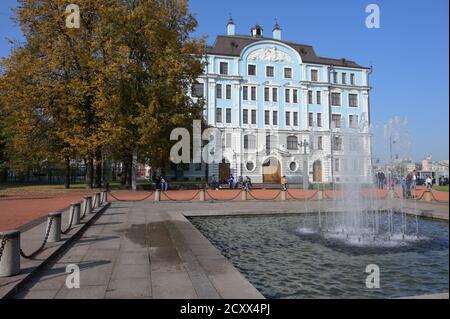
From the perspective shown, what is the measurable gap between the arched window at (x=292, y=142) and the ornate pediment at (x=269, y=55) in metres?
11.5

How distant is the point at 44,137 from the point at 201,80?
24.8 m

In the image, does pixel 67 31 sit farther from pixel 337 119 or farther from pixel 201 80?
pixel 337 119

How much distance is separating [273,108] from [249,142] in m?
6.54

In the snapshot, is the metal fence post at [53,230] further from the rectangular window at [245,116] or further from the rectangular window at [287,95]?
the rectangular window at [287,95]

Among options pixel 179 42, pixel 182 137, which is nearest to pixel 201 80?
pixel 179 42

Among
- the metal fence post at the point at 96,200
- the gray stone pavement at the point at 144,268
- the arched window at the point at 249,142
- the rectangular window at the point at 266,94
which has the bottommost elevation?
the gray stone pavement at the point at 144,268

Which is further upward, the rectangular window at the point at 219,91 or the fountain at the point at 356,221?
the rectangular window at the point at 219,91

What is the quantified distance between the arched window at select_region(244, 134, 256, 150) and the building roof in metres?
11.8

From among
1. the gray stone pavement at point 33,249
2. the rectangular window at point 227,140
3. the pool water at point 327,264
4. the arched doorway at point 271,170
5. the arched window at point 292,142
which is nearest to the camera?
the gray stone pavement at point 33,249

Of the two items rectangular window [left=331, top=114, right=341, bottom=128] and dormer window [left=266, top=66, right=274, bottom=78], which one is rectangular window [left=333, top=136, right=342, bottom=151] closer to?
rectangular window [left=331, top=114, right=341, bottom=128]

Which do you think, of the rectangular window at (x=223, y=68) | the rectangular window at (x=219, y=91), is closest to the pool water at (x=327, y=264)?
the rectangular window at (x=219, y=91)

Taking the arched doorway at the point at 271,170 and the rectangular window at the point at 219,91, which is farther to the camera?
the rectangular window at the point at 219,91

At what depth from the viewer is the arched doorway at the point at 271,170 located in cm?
5109
